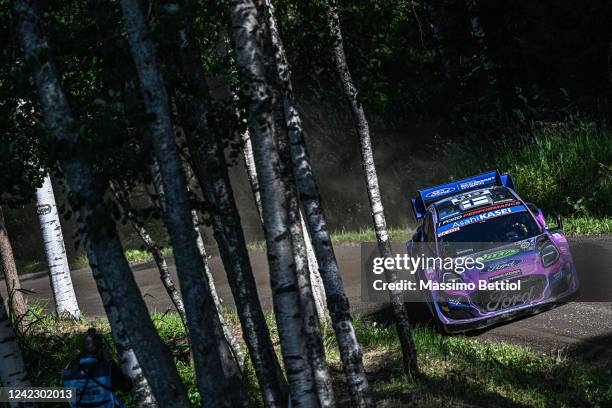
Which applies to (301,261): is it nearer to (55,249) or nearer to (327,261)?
(327,261)

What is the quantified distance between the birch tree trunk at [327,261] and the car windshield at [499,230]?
4520 millimetres

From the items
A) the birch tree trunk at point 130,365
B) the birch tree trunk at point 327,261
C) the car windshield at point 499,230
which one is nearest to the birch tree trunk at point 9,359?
the birch tree trunk at point 130,365

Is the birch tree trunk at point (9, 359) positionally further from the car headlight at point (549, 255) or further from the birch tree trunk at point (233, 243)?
the car headlight at point (549, 255)

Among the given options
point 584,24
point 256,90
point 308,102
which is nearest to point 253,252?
point 308,102

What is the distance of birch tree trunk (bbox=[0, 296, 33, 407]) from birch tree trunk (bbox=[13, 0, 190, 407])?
2.74m

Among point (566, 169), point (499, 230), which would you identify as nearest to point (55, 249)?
point (499, 230)

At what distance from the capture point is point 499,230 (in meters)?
11.9

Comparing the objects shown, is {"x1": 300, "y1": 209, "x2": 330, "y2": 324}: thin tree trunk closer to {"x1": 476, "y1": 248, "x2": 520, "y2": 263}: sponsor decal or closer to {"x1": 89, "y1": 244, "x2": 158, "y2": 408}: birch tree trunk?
{"x1": 476, "y1": 248, "x2": 520, "y2": 263}: sponsor decal

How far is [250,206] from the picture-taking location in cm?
2769

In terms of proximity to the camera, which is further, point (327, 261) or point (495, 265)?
point (495, 265)

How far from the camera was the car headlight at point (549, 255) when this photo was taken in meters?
11.1

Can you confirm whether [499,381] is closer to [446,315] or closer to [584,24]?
[446,315]

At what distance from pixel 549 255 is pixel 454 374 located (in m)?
2.27

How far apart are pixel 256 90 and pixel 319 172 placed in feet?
67.7
